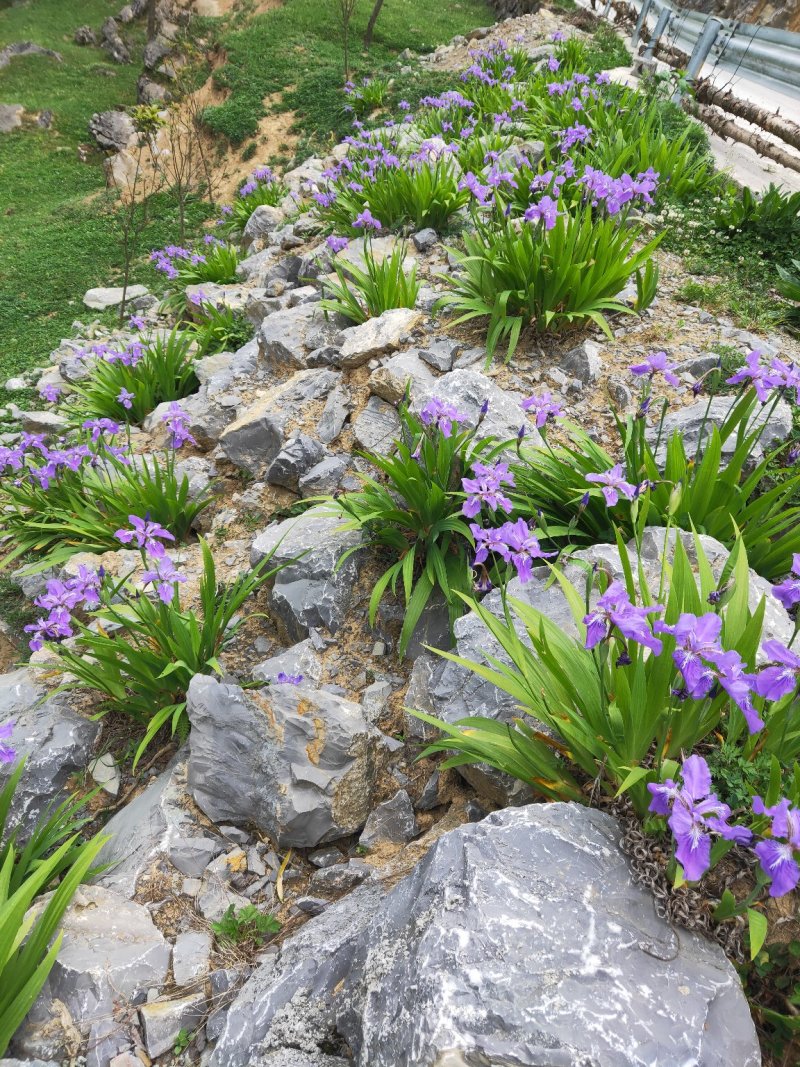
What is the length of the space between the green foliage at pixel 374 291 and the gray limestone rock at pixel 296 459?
55.0 inches

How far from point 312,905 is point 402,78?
1568 centimetres

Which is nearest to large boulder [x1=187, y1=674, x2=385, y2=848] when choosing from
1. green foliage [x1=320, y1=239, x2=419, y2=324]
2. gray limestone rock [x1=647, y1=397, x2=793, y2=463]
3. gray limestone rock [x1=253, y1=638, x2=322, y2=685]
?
gray limestone rock [x1=253, y1=638, x2=322, y2=685]

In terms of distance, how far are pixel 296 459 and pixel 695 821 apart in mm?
3095

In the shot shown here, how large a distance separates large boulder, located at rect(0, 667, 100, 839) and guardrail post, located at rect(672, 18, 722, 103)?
9173mm

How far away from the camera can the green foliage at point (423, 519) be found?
2.80m

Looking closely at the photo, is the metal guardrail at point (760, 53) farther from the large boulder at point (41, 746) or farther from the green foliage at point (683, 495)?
the large boulder at point (41, 746)

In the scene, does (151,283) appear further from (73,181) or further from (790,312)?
(790,312)

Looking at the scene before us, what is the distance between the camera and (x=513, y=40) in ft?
43.1

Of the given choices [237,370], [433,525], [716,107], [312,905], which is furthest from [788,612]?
[716,107]

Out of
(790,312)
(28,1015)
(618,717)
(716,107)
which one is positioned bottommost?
(28,1015)

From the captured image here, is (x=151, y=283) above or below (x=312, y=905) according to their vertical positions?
below

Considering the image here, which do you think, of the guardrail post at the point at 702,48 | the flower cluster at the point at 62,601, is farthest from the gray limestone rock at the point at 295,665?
the guardrail post at the point at 702,48

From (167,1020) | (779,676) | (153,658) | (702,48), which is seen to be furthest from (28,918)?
(702,48)

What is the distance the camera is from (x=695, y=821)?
3.87ft
